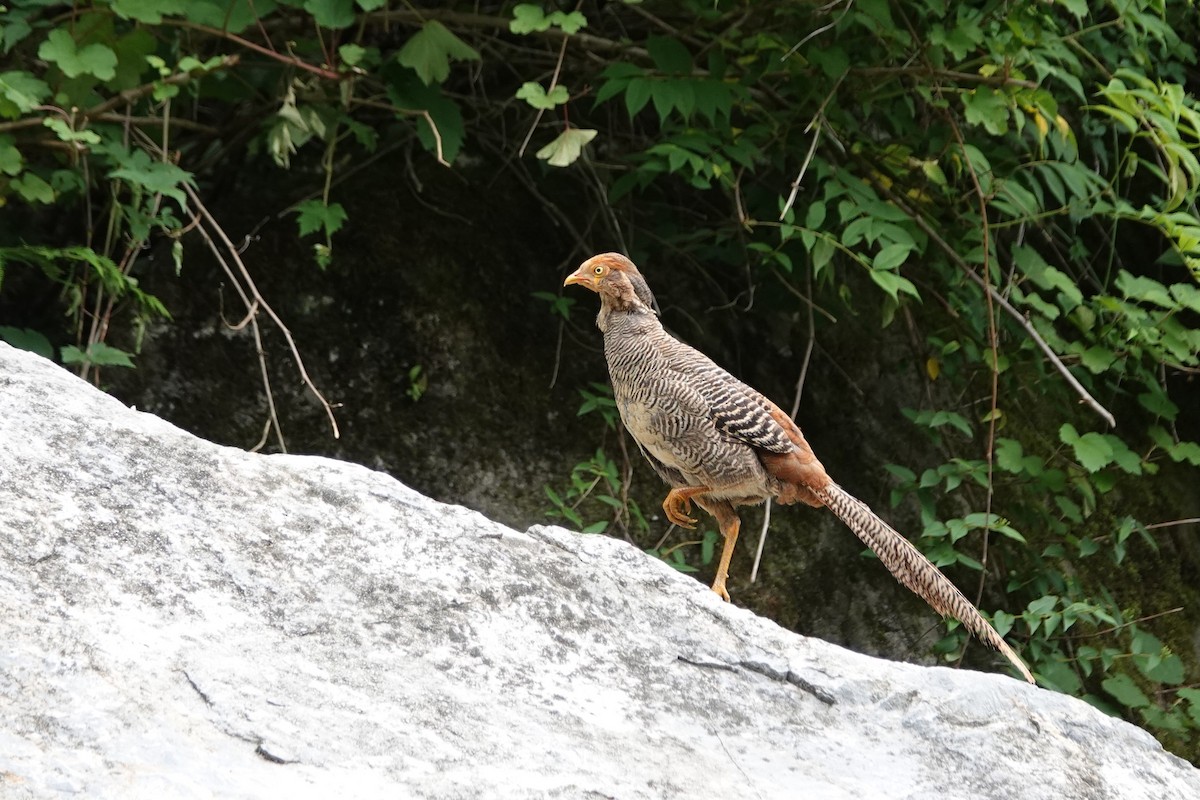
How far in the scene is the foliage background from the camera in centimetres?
465

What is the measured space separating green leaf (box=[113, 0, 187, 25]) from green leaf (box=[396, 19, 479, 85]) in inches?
30.3

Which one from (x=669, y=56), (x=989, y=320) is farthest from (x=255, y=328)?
(x=989, y=320)

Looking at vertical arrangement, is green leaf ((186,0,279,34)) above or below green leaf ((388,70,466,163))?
above

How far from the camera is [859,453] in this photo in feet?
19.6

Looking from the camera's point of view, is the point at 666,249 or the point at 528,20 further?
the point at 666,249

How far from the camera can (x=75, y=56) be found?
13.8 feet

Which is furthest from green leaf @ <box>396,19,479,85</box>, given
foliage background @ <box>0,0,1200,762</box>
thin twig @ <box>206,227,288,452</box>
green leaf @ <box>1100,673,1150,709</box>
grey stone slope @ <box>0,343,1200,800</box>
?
green leaf @ <box>1100,673,1150,709</box>

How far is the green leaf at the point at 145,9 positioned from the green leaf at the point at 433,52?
77cm

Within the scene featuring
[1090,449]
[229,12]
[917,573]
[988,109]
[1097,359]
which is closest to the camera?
[917,573]

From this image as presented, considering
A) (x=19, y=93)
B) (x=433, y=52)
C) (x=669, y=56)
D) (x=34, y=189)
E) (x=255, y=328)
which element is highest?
(x=669, y=56)

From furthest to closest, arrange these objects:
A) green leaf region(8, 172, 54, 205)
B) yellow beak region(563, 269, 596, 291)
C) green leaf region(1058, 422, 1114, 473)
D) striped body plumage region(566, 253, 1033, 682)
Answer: green leaf region(1058, 422, 1114, 473) < yellow beak region(563, 269, 596, 291) < green leaf region(8, 172, 54, 205) < striped body plumage region(566, 253, 1033, 682)

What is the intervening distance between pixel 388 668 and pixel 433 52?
2.90m

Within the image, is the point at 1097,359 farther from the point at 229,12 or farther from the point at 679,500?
the point at 229,12

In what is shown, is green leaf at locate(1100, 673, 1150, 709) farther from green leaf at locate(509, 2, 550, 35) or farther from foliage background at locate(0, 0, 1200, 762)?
green leaf at locate(509, 2, 550, 35)
